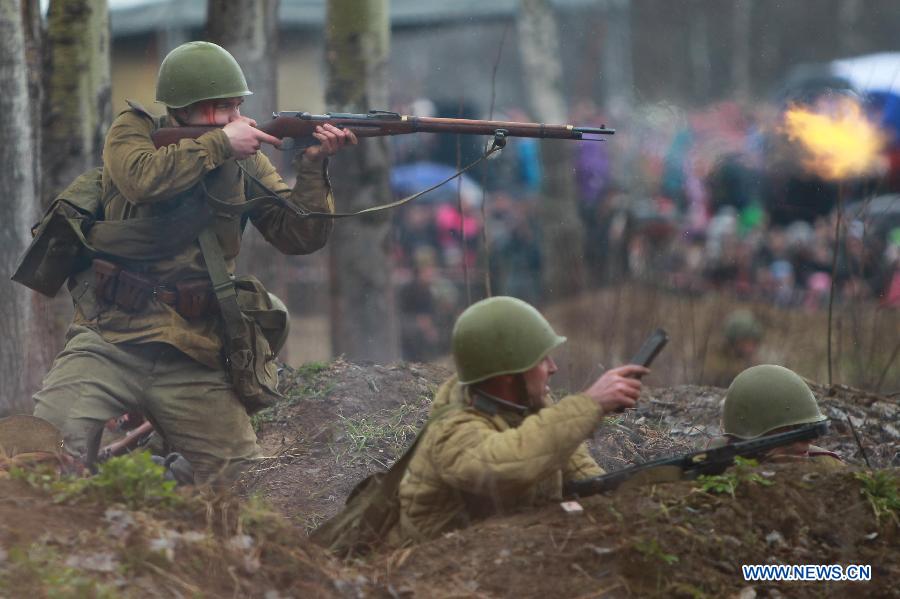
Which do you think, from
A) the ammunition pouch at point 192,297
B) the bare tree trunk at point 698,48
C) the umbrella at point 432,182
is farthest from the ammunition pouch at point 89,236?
the bare tree trunk at point 698,48

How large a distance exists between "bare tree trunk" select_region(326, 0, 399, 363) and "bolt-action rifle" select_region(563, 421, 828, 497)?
17.4 ft

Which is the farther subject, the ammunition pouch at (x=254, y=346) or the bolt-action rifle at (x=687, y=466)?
the ammunition pouch at (x=254, y=346)

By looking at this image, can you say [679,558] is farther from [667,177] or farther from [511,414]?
[667,177]

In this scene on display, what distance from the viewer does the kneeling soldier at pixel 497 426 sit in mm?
4281

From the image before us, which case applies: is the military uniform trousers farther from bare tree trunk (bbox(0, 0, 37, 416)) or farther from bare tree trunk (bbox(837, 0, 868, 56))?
bare tree trunk (bbox(837, 0, 868, 56))

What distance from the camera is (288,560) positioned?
4.25 metres

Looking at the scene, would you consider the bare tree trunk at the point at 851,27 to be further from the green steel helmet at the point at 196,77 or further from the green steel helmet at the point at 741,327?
the green steel helmet at the point at 196,77

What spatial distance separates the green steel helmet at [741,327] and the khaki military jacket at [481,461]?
264 inches

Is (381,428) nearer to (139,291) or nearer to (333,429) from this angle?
(333,429)

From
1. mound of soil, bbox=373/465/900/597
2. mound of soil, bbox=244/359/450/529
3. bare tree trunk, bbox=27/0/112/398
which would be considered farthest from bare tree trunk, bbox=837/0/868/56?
mound of soil, bbox=373/465/900/597

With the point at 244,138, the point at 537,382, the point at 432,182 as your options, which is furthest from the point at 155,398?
the point at 432,182

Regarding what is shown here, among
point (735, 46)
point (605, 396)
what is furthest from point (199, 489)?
point (735, 46)

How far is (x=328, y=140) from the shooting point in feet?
19.7

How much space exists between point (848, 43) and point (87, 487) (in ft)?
148
